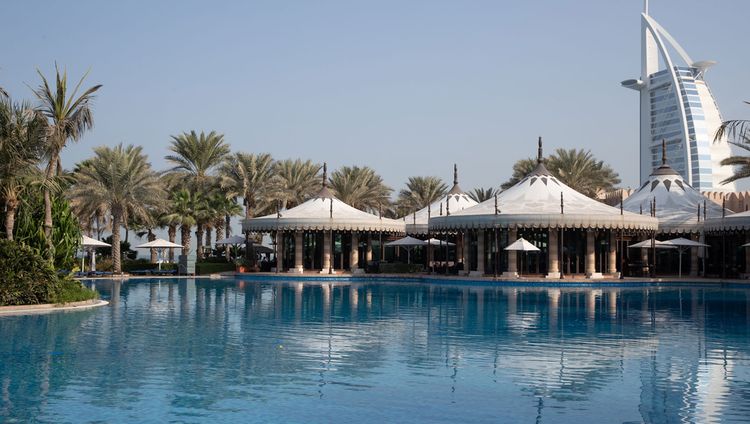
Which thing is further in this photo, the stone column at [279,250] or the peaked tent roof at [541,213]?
the stone column at [279,250]

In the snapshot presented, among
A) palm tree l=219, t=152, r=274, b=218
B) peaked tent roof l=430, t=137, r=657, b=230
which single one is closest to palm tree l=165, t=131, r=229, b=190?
palm tree l=219, t=152, r=274, b=218

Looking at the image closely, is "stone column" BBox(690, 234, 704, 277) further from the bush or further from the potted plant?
the bush

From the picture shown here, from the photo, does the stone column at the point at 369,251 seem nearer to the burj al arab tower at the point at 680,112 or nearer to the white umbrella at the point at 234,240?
the white umbrella at the point at 234,240

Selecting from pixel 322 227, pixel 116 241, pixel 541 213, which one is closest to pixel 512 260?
pixel 541 213

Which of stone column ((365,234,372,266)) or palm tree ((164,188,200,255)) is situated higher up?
palm tree ((164,188,200,255))

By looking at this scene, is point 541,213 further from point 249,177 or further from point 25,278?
point 25,278

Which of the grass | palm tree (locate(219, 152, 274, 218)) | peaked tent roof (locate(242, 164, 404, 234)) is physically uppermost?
palm tree (locate(219, 152, 274, 218))

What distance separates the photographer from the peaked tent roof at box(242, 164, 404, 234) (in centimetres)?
4856

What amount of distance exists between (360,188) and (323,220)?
19.3 m

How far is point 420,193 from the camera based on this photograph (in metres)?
73.2

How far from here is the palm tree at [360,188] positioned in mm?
67188

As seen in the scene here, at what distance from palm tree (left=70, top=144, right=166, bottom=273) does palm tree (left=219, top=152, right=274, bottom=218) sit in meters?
Result: 8.41

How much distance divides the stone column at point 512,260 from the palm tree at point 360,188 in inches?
Answer: 942

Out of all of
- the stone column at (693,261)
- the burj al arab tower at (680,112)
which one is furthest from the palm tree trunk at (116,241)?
the burj al arab tower at (680,112)
